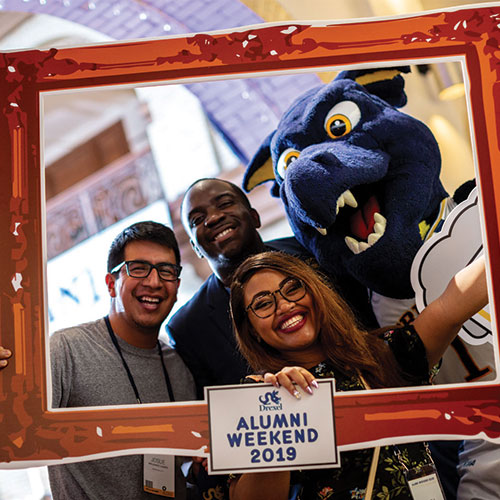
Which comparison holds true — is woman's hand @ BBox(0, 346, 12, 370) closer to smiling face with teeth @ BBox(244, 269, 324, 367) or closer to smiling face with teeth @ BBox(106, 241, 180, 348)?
smiling face with teeth @ BBox(106, 241, 180, 348)

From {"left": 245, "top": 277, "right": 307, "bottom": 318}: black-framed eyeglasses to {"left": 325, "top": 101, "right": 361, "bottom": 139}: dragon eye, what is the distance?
1.22 feet

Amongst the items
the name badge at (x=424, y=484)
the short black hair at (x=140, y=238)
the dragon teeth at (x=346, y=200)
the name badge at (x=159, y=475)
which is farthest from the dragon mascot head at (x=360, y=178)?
the name badge at (x=159, y=475)

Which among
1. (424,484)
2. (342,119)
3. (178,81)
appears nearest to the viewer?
(424,484)

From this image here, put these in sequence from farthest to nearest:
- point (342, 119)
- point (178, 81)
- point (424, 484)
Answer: point (342, 119) < point (178, 81) < point (424, 484)

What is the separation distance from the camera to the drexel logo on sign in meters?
1.13

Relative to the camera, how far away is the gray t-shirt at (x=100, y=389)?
1.26 metres

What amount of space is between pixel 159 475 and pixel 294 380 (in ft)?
1.27

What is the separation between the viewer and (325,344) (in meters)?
1.20

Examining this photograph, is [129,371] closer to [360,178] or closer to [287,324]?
[287,324]

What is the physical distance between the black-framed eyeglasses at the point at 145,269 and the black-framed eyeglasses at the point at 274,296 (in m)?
0.22

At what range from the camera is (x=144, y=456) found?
1292mm

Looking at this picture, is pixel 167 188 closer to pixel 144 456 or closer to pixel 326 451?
pixel 144 456

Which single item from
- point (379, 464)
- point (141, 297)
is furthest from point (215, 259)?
point (379, 464)

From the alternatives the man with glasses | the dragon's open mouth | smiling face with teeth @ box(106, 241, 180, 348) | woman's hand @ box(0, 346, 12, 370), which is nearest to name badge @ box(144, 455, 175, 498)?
the man with glasses
